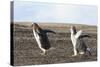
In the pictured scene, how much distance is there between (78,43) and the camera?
283cm

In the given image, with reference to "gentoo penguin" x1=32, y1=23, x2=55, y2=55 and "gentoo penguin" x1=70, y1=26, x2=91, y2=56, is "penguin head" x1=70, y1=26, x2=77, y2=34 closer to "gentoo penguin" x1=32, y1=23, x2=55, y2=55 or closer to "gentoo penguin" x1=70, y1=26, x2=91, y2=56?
"gentoo penguin" x1=70, y1=26, x2=91, y2=56

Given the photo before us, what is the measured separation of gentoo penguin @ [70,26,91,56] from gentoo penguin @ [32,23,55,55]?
0.37 metres

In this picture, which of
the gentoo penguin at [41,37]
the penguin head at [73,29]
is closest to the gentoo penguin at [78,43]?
the penguin head at [73,29]

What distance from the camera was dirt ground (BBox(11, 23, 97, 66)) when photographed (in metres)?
2.48

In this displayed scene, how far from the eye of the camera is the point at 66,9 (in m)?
2.74

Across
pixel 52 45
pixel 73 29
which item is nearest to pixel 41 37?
pixel 52 45

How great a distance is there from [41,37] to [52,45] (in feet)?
0.60

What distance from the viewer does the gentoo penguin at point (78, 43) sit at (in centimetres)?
279

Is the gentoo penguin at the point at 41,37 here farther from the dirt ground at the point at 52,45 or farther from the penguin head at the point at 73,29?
the penguin head at the point at 73,29

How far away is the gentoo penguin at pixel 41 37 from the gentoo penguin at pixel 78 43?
0.37 meters

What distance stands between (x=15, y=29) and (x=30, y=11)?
29 centimetres

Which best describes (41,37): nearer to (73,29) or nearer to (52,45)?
(52,45)

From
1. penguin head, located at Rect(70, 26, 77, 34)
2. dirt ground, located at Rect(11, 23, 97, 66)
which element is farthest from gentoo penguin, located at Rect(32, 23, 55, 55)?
penguin head, located at Rect(70, 26, 77, 34)
